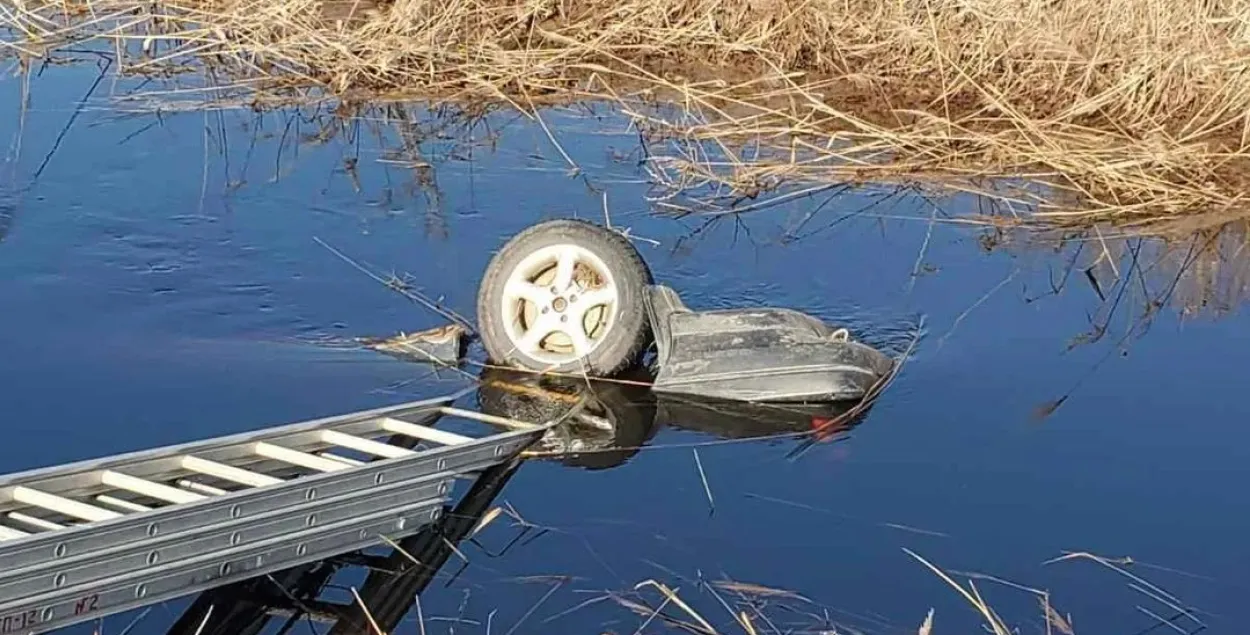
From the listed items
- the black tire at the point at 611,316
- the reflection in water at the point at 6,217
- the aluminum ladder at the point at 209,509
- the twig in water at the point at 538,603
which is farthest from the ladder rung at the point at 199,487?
the reflection in water at the point at 6,217

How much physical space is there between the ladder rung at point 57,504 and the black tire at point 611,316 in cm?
246

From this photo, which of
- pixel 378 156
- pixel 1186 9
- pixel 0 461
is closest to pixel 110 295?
pixel 0 461

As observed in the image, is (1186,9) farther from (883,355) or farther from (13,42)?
(13,42)

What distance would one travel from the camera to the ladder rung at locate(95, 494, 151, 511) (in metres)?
4.79

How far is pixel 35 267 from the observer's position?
7918 mm

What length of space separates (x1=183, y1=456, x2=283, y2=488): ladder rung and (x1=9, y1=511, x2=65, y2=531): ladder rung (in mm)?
456

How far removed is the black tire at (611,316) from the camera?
683 centimetres

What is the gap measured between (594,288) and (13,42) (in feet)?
22.7

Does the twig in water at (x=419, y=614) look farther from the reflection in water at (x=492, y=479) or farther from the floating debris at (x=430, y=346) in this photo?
the floating debris at (x=430, y=346)

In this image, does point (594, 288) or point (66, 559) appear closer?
point (66, 559)

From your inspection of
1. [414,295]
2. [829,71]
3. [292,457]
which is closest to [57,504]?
[292,457]

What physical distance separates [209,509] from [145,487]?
0.34 meters

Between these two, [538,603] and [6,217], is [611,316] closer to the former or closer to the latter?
[538,603]

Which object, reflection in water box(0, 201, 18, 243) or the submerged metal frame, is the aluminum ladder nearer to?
the submerged metal frame
